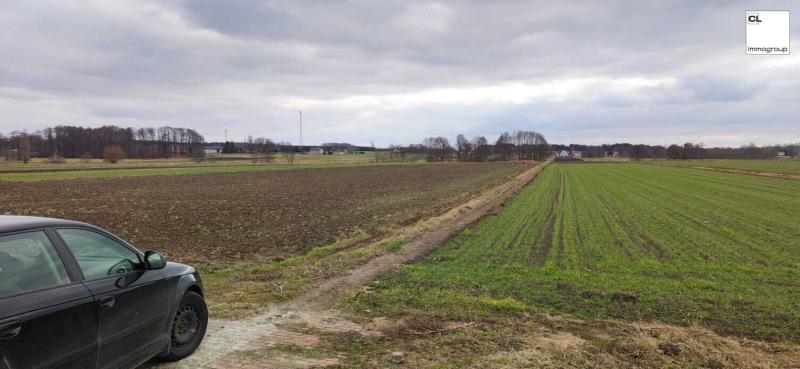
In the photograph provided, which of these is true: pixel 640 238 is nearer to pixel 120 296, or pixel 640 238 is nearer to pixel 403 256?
pixel 403 256

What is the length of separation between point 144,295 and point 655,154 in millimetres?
213959

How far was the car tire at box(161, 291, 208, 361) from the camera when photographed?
16.8ft

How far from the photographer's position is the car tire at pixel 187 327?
16.8 ft

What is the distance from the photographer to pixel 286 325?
6391 mm

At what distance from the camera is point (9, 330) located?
314cm

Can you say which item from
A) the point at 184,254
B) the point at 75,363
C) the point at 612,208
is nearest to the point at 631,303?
the point at 75,363

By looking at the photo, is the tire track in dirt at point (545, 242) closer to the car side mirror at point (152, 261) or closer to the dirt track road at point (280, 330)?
the dirt track road at point (280, 330)

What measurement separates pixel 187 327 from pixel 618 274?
26.3 ft

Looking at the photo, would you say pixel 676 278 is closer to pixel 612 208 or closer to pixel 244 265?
pixel 244 265

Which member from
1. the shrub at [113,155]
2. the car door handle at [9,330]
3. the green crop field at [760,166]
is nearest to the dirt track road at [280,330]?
the car door handle at [9,330]

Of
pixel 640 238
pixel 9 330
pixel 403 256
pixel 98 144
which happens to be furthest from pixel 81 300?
pixel 98 144

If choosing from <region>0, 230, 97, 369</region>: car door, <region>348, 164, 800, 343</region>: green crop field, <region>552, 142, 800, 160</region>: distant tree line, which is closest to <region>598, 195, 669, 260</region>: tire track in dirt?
Result: <region>348, 164, 800, 343</region>: green crop field

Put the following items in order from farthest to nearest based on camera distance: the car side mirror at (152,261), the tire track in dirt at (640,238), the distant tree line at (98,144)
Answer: the distant tree line at (98,144)
the tire track in dirt at (640,238)
the car side mirror at (152,261)

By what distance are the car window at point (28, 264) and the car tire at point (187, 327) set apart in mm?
1537
